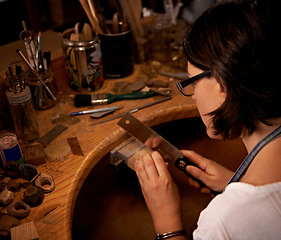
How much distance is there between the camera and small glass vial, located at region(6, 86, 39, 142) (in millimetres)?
1054

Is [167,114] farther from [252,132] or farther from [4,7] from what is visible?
[4,7]

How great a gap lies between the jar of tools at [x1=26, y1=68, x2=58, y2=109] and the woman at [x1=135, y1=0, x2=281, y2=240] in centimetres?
57

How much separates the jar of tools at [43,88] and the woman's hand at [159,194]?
469 millimetres

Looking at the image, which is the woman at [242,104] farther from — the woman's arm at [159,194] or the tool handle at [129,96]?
the tool handle at [129,96]

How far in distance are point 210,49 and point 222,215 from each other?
41 cm

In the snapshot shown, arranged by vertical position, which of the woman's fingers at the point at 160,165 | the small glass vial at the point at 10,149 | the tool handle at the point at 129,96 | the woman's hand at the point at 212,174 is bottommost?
the woman's hand at the point at 212,174

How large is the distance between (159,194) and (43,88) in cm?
62

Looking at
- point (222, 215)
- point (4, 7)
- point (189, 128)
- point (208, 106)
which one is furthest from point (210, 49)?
point (4, 7)

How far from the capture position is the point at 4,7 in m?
1.91

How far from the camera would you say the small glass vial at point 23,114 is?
1054 millimetres

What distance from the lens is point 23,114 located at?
110cm

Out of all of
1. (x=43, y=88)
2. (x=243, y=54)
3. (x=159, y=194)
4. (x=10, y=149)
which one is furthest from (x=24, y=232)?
(x=243, y=54)

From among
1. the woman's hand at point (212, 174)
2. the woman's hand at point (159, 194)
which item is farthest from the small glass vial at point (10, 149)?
the woman's hand at point (212, 174)

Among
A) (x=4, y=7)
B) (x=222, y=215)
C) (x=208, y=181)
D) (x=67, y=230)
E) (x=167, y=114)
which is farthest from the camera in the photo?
(x=4, y=7)
